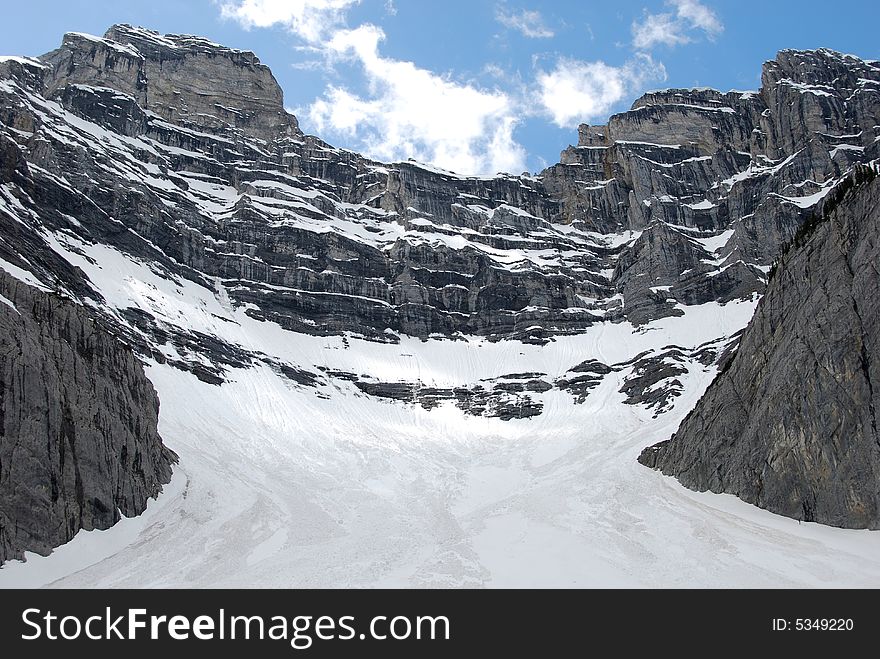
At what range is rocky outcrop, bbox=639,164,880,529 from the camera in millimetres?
27156

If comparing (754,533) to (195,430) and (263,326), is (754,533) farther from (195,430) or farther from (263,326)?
(263,326)

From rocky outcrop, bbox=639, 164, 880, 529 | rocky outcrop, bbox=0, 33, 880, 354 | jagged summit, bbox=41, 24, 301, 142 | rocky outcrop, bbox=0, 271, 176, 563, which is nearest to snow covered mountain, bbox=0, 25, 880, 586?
rocky outcrop, bbox=0, 271, 176, 563

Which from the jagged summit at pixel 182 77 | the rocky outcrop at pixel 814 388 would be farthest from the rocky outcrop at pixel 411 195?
the rocky outcrop at pixel 814 388

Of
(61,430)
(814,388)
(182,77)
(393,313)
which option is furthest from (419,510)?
(182,77)

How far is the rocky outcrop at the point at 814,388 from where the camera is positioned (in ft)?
89.1

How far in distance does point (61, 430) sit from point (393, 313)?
7993cm

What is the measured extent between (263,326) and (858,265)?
79.7 metres

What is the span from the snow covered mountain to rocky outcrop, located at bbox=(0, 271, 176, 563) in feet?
0.68

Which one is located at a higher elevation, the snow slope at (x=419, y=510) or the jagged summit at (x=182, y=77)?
the jagged summit at (x=182, y=77)

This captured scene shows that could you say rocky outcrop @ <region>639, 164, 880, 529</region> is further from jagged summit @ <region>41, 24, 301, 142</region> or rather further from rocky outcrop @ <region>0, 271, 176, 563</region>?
jagged summit @ <region>41, 24, 301, 142</region>

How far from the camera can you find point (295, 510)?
124ft

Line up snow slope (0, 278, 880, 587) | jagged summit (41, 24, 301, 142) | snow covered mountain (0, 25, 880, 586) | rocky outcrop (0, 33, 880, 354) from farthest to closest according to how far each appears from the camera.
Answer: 1. jagged summit (41, 24, 301, 142)
2. rocky outcrop (0, 33, 880, 354)
3. snow covered mountain (0, 25, 880, 586)
4. snow slope (0, 278, 880, 587)

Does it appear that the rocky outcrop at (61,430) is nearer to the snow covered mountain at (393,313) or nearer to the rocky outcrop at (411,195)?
the snow covered mountain at (393,313)

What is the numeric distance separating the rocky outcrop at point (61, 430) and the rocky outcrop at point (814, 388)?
32.3 meters
